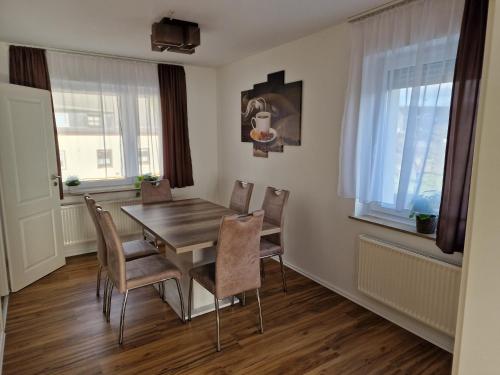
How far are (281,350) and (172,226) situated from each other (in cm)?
127

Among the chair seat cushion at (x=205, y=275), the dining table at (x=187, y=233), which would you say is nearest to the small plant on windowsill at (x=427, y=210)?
the dining table at (x=187, y=233)

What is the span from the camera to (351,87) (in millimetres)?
2812

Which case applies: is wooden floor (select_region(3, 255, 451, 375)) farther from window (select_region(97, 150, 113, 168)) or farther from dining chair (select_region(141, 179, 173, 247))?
window (select_region(97, 150, 113, 168))

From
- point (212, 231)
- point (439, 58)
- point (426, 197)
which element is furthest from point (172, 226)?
point (439, 58)

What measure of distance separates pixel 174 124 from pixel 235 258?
2858 millimetres

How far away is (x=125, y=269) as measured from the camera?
8.00ft

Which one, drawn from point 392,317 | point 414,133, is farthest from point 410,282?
point 414,133

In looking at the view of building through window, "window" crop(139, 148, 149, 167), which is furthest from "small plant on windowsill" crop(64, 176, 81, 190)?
"window" crop(139, 148, 149, 167)

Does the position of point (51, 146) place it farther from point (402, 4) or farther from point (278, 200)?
point (402, 4)

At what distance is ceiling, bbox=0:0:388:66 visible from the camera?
8.28 feet

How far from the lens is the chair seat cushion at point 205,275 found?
241cm

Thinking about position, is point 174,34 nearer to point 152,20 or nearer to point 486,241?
point 152,20

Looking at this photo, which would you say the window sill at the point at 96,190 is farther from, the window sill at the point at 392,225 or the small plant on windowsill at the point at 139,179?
the window sill at the point at 392,225

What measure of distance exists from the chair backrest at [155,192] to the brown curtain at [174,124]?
701 millimetres
